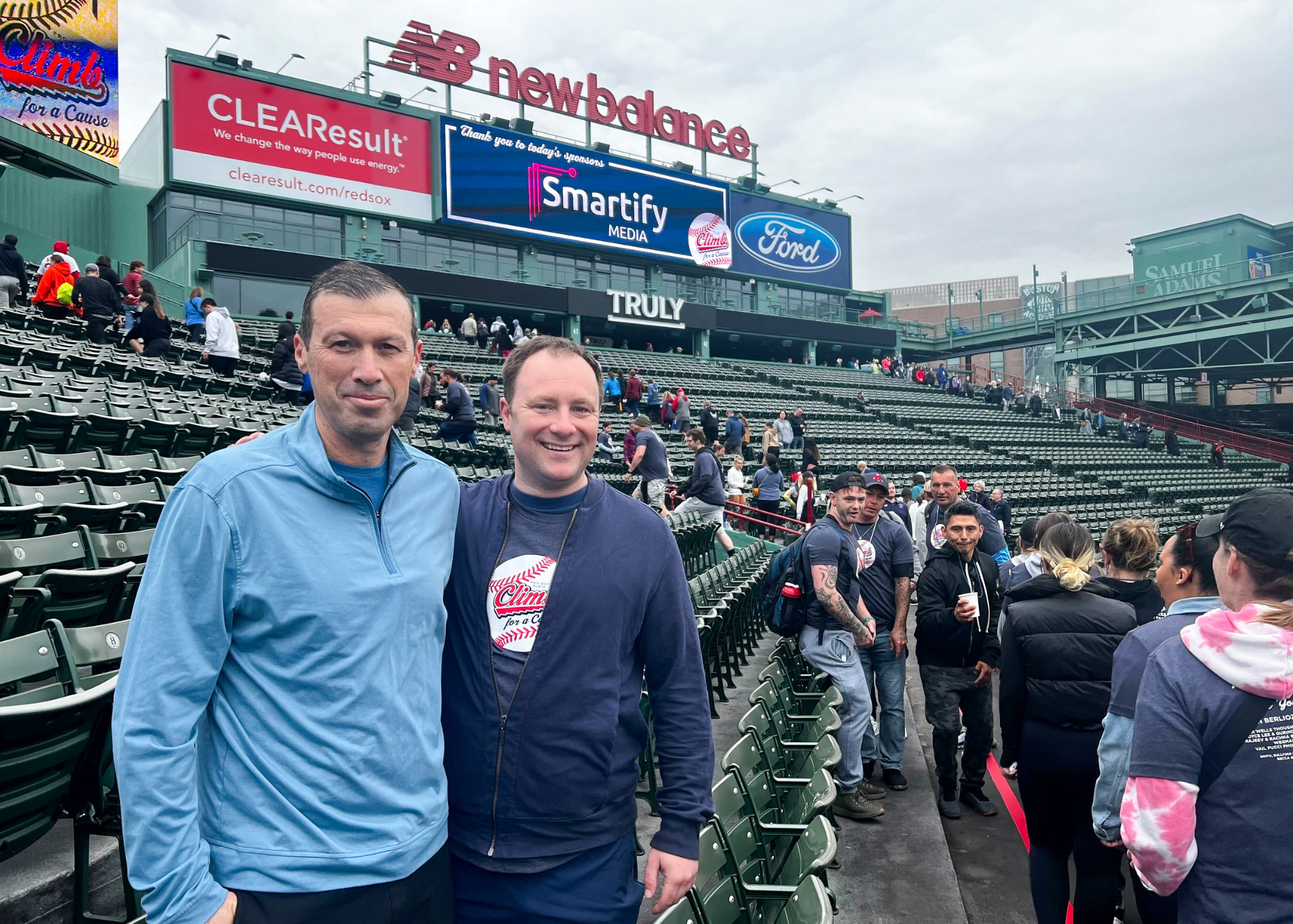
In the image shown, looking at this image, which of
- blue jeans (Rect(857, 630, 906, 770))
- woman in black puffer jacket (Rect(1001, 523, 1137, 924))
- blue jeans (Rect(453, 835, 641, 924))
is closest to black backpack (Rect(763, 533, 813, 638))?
blue jeans (Rect(857, 630, 906, 770))

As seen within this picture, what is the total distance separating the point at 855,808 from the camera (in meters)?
4.35

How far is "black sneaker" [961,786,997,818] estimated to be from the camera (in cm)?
457

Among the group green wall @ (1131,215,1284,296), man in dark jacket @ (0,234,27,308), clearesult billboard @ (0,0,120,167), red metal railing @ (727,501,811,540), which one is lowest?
red metal railing @ (727,501,811,540)

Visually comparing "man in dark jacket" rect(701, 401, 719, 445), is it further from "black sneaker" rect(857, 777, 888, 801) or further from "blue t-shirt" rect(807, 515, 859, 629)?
"black sneaker" rect(857, 777, 888, 801)

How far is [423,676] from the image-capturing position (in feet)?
5.18

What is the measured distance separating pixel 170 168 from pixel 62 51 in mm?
5338

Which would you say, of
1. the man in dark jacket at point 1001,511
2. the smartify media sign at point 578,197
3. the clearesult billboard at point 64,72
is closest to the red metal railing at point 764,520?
the man in dark jacket at point 1001,511

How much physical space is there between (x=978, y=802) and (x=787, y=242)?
34463 millimetres

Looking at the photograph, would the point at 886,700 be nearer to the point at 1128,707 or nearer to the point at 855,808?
the point at 855,808

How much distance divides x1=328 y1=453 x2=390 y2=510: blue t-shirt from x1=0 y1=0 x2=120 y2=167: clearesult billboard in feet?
88.5

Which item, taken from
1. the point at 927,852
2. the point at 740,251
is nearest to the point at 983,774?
the point at 927,852

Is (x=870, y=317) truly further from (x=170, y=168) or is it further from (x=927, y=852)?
(x=927, y=852)

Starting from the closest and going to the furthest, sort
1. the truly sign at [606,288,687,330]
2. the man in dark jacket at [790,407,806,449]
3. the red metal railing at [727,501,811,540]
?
the red metal railing at [727,501,811,540], the man in dark jacket at [790,407,806,449], the truly sign at [606,288,687,330]

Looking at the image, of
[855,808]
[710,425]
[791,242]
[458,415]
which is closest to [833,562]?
[855,808]
